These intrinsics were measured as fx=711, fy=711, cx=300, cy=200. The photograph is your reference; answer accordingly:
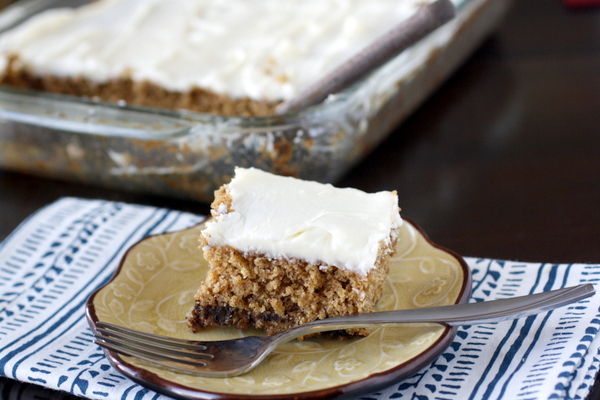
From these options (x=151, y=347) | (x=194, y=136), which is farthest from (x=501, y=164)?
(x=151, y=347)

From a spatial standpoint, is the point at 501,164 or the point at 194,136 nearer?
the point at 194,136

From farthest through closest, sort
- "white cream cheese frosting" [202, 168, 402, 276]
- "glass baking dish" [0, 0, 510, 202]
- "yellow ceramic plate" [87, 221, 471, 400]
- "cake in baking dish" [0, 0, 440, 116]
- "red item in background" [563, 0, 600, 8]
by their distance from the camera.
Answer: "red item in background" [563, 0, 600, 8]
"cake in baking dish" [0, 0, 440, 116]
"glass baking dish" [0, 0, 510, 202]
"white cream cheese frosting" [202, 168, 402, 276]
"yellow ceramic plate" [87, 221, 471, 400]

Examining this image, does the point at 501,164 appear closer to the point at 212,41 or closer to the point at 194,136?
the point at 194,136

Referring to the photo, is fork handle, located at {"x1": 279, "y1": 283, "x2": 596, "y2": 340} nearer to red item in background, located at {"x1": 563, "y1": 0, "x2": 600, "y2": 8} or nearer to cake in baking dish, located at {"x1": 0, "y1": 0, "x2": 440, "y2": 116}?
cake in baking dish, located at {"x1": 0, "y1": 0, "x2": 440, "y2": 116}

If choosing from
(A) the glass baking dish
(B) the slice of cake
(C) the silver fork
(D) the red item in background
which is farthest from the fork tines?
(D) the red item in background

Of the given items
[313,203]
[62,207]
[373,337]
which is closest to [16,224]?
[62,207]
